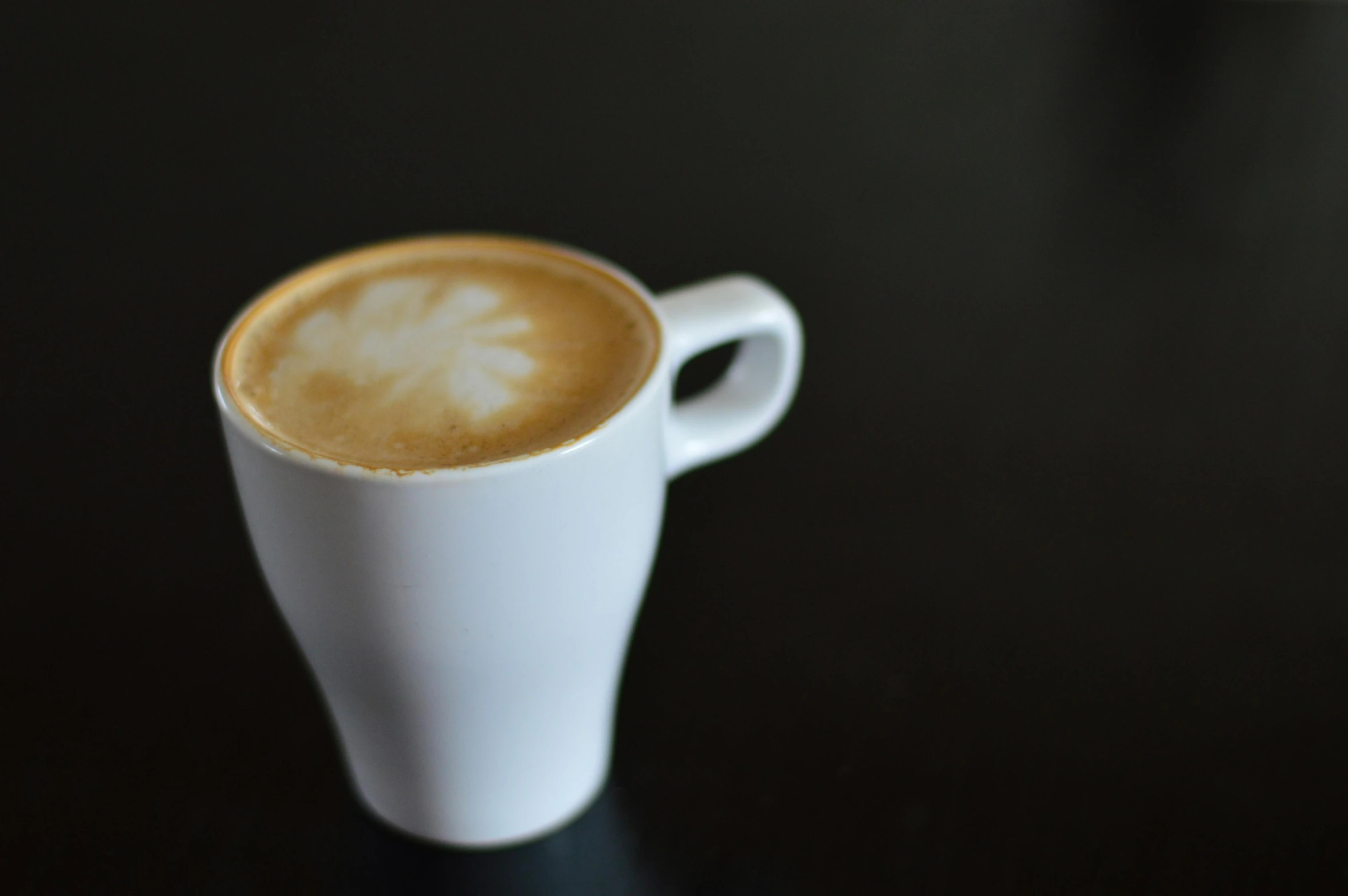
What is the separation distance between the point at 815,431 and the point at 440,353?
0.32m

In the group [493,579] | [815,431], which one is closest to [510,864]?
[493,579]

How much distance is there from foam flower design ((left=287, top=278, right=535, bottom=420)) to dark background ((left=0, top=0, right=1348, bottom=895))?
20 centimetres

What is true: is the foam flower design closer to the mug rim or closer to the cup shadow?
the mug rim

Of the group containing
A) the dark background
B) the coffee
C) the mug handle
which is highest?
the coffee

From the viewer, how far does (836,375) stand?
88cm

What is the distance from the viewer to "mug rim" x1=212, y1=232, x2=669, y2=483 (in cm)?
49

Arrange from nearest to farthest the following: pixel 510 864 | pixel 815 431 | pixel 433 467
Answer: pixel 433 467 < pixel 510 864 < pixel 815 431

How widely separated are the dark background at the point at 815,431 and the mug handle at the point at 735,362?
0.39 feet

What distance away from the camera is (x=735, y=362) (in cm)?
70

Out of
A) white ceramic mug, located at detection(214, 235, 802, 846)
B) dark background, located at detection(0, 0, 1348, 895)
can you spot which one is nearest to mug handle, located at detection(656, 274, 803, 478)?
white ceramic mug, located at detection(214, 235, 802, 846)

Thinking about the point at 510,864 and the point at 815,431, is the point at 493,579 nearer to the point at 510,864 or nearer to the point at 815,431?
the point at 510,864

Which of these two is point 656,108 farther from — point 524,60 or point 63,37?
point 63,37

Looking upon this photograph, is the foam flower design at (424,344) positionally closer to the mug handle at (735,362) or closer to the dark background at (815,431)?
the mug handle at (735,362)

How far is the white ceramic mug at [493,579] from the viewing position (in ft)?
1.66
